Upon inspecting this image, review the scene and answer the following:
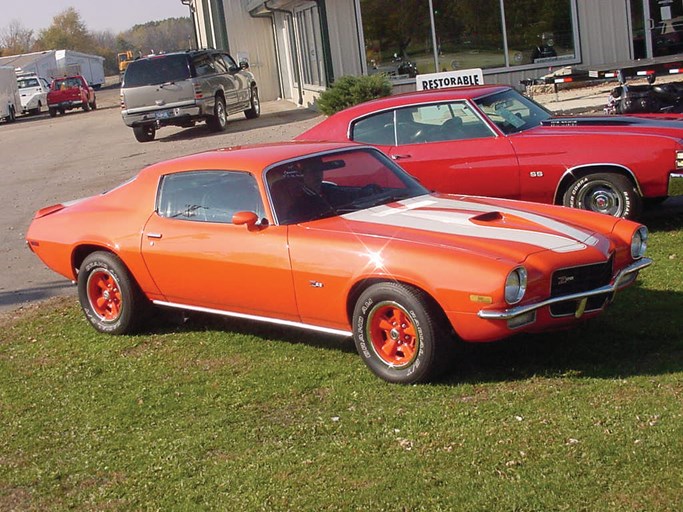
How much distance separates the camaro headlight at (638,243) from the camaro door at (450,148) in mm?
2773

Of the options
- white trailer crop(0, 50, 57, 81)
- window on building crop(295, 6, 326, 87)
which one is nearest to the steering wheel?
window on building crop(295, 6, 326, 87)

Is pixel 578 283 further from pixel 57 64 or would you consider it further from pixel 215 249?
pixel 57 64

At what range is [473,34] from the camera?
22.1 metres

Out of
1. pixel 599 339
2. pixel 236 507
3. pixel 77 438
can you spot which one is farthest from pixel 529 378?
pixel 77 438

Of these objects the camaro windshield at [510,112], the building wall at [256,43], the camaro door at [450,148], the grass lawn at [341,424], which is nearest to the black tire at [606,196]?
the camaro door at [450,148]

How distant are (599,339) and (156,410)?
2.76 metres

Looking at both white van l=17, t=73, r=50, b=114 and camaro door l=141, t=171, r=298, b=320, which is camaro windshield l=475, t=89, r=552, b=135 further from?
white van l=17, t=73, r=50, b=114

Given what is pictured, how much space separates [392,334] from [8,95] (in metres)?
39.9

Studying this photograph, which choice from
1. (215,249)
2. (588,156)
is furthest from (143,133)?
(215,249)

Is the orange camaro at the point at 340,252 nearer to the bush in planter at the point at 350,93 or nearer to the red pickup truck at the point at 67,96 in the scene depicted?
the bush in planter at the point at 350,93

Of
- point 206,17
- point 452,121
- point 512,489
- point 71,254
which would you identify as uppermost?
point 206,17

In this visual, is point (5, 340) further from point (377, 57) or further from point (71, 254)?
point (377, 57)

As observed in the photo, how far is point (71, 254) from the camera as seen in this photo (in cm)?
766

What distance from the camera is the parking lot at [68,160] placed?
33.6 ft
